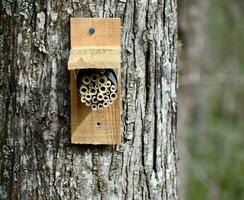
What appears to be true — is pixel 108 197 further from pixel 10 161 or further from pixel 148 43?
pixel 148 43

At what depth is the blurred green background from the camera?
18.3 feet

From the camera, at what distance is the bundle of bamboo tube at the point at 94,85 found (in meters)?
2.12

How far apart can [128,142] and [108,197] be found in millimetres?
181

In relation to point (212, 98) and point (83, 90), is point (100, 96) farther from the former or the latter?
point (212, 98)

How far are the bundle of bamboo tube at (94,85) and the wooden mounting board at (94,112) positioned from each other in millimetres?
44

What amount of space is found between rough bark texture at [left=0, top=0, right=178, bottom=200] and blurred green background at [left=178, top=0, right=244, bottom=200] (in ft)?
9.79

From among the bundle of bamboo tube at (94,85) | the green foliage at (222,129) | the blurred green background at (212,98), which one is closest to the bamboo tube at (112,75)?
the bundle of bamboo tube at (94,85)

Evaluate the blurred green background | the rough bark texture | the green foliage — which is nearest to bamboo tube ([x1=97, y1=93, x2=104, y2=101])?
the rough bark texture

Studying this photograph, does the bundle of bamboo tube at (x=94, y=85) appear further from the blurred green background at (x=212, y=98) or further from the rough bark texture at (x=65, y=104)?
the blurred green background at (x=212, y=98)

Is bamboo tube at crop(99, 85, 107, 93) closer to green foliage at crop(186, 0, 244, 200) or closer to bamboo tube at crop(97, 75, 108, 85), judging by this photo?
bamboo tube at crop(97, 75, 108, 85)

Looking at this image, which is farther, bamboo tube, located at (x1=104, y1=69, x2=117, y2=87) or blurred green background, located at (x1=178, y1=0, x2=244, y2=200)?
blurred green background, located at (x1=178, y1=0, x2=244, y2=200)

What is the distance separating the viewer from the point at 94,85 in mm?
2125

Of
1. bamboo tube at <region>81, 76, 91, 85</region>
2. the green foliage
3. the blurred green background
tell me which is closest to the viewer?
bamboo tube at <region>81, 76, 91, 85</region>

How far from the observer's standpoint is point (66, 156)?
2.21 m
